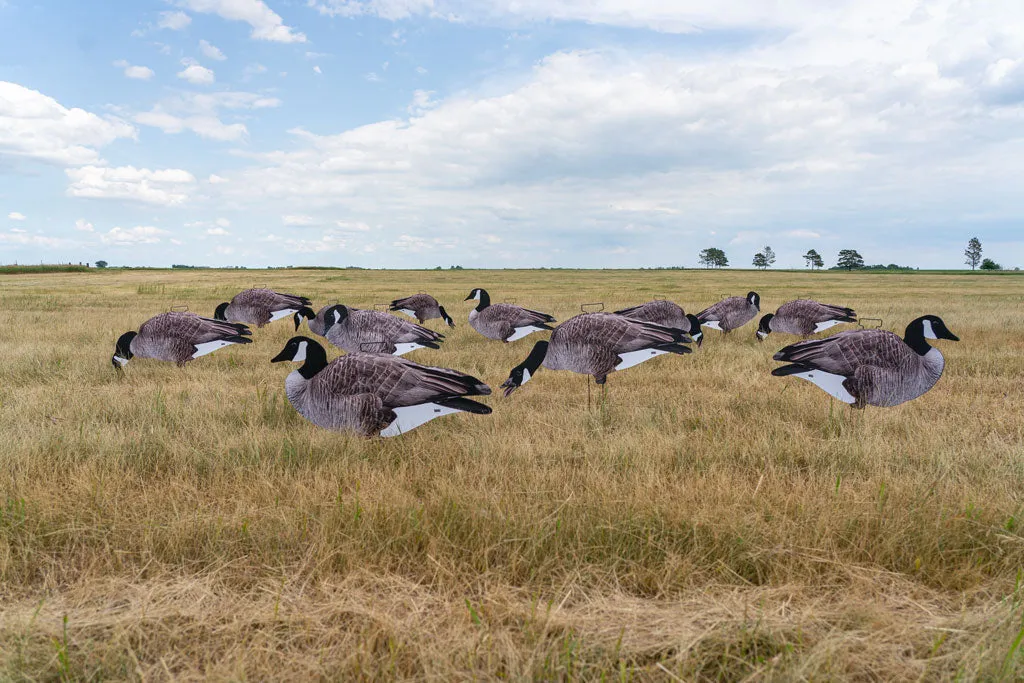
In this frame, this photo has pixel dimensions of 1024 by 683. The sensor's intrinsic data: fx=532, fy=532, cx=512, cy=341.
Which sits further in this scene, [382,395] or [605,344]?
[605,344]

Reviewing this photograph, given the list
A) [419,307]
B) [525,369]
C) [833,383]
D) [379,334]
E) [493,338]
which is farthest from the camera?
[419,307]

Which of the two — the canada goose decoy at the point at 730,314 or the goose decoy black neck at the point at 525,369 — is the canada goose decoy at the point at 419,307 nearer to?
the canada goose decoy at the point at 730,314

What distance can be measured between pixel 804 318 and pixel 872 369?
7812 millimetres

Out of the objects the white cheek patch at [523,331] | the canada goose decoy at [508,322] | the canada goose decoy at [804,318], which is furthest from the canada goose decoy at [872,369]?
the canada goose decoy at [804,318]

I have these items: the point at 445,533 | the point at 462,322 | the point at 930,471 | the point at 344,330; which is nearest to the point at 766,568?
the point at 445,533

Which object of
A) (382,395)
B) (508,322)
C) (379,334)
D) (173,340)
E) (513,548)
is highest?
(508,322)

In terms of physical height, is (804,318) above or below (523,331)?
above

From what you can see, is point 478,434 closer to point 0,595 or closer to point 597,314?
point 597,314

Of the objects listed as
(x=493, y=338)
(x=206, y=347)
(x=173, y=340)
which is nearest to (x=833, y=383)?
(x=493, y=338)

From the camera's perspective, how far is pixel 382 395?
5328mm

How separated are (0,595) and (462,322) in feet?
48.9

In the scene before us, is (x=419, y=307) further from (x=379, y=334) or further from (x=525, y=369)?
(x=525, y=369)

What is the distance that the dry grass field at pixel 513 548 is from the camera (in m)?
2.65

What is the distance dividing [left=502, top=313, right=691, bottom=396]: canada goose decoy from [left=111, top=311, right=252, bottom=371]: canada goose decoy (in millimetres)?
6010
